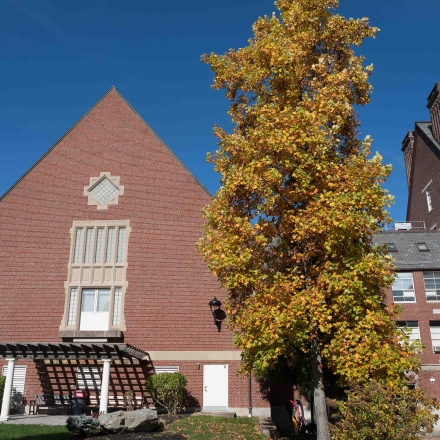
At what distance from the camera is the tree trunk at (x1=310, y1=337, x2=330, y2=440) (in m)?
10.2

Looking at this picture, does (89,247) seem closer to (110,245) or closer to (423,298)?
(110,245)

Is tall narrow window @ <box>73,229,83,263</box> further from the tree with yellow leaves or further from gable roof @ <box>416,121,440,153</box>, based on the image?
gable roof @ <box>416,121,440,153</box>

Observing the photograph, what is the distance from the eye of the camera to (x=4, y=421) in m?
15.8

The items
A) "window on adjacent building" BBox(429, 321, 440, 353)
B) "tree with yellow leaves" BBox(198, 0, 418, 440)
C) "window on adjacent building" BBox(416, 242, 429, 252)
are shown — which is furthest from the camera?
"window on adjacent building" BBox(416, 242, 429, 252)

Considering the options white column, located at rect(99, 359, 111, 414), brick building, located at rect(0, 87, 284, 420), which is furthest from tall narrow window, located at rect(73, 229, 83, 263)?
white column, located at rect(99, 359, 111, 414)

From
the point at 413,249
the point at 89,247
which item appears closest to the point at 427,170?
the point at 413,249

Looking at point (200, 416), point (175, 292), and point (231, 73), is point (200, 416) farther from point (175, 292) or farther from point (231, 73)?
point (231, 73)

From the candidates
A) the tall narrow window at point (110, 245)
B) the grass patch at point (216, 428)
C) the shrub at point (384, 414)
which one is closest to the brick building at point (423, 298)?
the grass patch at point (216, 428)

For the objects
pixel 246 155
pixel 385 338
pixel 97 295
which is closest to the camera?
pixel 385 338

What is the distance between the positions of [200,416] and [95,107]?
15158 mm

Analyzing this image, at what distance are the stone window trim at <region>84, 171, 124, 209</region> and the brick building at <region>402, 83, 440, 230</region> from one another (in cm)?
2035

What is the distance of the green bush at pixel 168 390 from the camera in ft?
56.6

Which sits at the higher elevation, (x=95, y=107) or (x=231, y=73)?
(x=95, y=107)

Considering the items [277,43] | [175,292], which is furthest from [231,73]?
[175,292]
